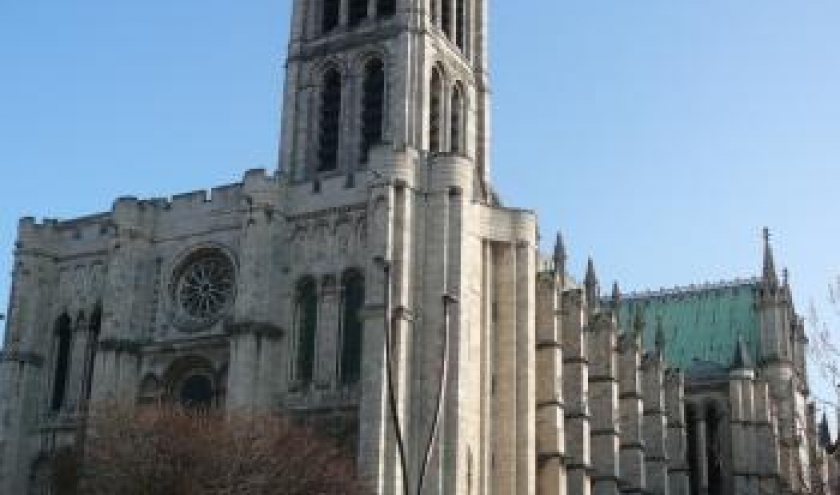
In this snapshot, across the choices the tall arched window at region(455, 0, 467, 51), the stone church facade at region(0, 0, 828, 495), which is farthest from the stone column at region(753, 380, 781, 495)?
the tall arched window at region(455, 0, 467, 51)

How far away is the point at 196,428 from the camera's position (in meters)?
41.2

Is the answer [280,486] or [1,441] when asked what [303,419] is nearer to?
[280,486]

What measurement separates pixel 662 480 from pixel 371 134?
22.6 metres

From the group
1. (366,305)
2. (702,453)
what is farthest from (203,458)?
(702,453)

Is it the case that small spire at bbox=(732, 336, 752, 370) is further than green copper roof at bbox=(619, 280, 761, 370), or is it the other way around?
green copper roof at bbox=(619, 280, 761, 370)

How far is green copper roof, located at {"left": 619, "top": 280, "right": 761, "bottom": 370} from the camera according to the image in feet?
261

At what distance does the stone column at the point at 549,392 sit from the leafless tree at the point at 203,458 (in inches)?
406

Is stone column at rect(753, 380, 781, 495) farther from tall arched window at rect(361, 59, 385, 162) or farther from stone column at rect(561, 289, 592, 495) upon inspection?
tall arched window at rect(361, 59, 385, 162)

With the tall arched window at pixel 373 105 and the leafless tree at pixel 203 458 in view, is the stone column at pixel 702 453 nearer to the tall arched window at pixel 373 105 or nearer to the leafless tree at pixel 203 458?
the tall arched window at pixel 373 105

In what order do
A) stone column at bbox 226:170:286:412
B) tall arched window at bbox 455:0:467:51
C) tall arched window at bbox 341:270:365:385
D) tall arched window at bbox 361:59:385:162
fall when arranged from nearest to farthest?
tall arched window at bbox 341:270:365:385 < stone column at bbox 226:170:286:412 < tall arched window at bbox 361:59:385:162 < tall arched window at bbox 455:0:467:51

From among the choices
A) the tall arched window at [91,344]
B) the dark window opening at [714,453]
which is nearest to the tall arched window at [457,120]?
the tall arched window at [91,344]

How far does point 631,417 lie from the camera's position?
62094 mm

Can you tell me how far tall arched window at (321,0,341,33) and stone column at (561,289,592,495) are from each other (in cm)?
1684

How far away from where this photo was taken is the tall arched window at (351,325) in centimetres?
4906
